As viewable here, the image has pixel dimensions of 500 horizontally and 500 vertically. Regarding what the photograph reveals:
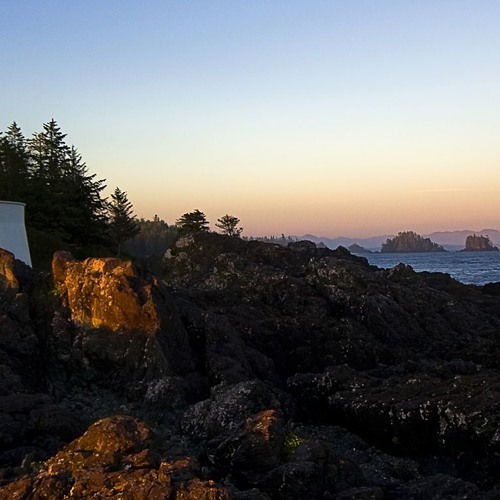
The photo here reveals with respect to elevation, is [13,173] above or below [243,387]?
above

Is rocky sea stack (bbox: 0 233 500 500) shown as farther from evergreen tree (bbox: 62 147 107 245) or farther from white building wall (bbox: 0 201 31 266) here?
evergreen tree (bbox: 62 147 107 245)

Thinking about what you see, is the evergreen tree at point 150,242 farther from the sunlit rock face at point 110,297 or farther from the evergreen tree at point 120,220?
the sunlit rock face at point 110,297

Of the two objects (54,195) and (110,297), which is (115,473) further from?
(54,195)

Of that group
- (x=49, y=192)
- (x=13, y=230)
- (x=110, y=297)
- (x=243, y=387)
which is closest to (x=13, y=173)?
(x=49, y=192)

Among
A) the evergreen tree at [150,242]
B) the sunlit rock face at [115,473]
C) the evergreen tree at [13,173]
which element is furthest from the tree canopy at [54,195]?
the evergreen tree at [150,242]

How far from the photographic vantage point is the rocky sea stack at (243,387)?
444 inches

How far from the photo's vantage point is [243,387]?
17.4 m

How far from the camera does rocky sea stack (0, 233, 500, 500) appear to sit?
11.3 meters

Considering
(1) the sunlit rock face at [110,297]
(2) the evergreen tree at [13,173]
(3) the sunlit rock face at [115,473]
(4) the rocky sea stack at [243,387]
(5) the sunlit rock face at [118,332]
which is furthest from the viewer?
(2) the evergreen tree at [13,173]

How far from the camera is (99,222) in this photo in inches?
2329

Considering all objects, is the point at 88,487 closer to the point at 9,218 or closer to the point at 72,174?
the point at 9,218

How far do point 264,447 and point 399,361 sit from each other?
14.2 metres

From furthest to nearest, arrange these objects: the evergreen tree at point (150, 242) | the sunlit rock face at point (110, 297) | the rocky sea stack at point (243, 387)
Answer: the evergreen tree at point (150, 242) → the sunlit rock face at point (110, 297) → the rocky sea stack at point (243, 387)

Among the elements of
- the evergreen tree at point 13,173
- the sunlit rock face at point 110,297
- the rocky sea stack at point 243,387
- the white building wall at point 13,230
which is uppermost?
the evergreen tree at point 13,173
